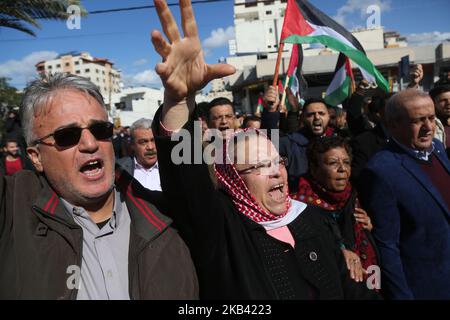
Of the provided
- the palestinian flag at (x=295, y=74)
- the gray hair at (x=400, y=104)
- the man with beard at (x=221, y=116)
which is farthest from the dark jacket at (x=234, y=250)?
the palestinian flag at (x=295, y=74)

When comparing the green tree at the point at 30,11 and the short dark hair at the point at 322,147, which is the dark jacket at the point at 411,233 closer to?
the short dark hair at the point at 322,147

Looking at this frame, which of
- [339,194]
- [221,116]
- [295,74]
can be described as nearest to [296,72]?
[295,74]

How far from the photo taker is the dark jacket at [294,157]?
3781 mm

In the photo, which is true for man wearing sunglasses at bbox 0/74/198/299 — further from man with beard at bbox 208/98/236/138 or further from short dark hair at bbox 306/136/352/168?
man with beard at bbox 208/98/236/138

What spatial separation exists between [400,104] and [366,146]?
3.80 feet

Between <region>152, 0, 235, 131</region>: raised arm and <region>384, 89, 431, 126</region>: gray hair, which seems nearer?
<region>152, 0, 235, 131</region>: raised arm

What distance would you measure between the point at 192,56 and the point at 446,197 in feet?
6.67

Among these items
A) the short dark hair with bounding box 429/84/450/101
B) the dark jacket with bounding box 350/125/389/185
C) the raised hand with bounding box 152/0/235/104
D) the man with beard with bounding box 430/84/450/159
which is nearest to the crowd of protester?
the raised hand with bounding box 152/0/235/104

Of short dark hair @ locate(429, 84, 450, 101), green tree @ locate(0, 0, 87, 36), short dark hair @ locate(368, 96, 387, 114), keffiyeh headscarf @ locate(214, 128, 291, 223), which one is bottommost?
keffiyeh headscarf @ locate(214, 128, 291, 223)

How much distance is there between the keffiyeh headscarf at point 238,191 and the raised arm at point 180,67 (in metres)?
0.56

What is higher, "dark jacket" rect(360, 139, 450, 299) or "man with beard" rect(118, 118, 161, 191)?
"man with beard" rect(118, 118, 161, 191)

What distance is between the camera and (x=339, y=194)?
2754 mm

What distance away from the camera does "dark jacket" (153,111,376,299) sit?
157 centimetres

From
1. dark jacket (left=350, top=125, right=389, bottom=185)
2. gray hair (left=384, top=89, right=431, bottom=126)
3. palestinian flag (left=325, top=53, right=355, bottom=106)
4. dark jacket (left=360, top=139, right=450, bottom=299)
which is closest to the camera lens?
dark jacket (left=360, top=139, right=450, bottom=299)
